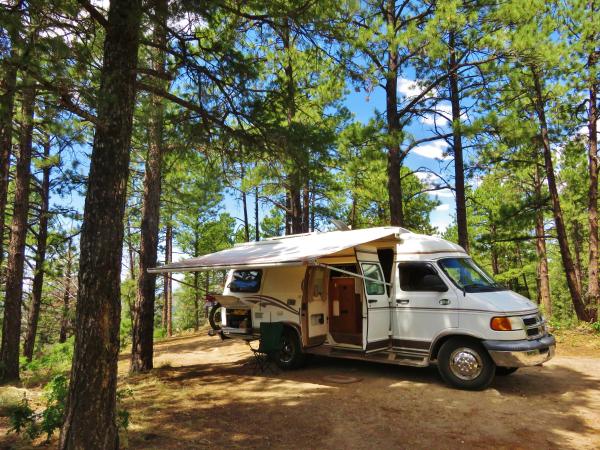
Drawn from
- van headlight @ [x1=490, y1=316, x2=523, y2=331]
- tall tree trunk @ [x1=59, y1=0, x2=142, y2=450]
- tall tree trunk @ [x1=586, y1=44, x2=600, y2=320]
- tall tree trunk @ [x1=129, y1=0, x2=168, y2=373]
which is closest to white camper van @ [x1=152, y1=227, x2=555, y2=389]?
van headlight @ [x1=490, y1=316, x2=523, y2=331]

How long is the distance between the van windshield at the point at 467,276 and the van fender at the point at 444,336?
729 mm

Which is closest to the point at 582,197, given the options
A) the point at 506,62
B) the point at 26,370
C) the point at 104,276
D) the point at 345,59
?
the point at 506,62

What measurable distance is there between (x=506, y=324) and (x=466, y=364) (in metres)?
0.93

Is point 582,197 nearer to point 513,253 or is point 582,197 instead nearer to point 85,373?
point 513,253

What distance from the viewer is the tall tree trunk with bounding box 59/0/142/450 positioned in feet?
13.6

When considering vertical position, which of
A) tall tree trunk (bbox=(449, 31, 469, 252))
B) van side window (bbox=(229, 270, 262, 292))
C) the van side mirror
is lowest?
the van side mirror

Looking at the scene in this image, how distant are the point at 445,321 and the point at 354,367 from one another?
2.62 metres

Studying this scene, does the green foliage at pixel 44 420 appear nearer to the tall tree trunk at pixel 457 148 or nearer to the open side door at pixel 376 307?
the open side door at pixel 376 307

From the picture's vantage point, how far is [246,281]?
1012cm

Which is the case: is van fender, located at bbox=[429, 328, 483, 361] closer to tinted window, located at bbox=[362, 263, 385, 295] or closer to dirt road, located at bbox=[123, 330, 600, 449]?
dirt road, located at bbox=[123, 330, 600, 449]

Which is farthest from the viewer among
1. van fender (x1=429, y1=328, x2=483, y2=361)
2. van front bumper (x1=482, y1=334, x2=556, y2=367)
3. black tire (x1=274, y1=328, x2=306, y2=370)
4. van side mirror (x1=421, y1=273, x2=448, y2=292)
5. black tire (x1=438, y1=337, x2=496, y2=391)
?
black tire (x1=274, y1=328, x2=306, y2=370)

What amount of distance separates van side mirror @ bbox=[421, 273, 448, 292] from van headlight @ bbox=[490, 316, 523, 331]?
3.34 ft

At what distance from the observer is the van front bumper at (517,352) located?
21.7 ft

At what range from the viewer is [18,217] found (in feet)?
35.7
